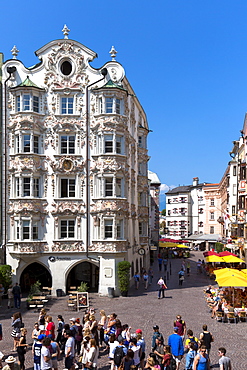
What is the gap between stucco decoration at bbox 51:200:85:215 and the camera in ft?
119

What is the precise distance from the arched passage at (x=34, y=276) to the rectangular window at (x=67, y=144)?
1095 centimetres

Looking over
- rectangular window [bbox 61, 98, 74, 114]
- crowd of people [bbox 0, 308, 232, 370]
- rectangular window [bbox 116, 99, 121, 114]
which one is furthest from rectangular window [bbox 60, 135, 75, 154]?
crowd of people [bbox 0, 308, 232, 370]

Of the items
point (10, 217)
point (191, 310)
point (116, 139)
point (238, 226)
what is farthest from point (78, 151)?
point (238, 226)

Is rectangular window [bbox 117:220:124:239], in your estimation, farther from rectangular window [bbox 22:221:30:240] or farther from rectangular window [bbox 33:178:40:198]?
rectangular window [bbox 22:221:30:240]

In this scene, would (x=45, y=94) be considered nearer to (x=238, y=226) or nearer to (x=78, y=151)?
(x=78, y=151)

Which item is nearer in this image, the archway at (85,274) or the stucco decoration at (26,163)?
the stucco decoration at (26,163)

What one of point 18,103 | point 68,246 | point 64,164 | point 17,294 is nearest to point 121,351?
point 17,294

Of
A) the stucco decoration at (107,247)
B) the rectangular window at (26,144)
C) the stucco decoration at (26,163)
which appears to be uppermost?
the rectangular window at (26,144)

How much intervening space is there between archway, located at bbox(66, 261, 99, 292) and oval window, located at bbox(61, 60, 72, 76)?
17.8 m

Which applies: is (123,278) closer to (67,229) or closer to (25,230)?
(67,229)

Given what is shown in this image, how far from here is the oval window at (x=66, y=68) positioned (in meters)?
37.8

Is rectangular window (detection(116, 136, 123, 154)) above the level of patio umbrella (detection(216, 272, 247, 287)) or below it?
above

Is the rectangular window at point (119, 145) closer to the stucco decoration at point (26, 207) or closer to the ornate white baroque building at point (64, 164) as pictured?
the ornate white baroque building at point (64, 164)

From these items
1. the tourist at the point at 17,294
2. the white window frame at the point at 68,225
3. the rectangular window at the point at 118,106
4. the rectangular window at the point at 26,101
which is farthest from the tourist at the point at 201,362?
the rectangular window at the point at 26,101
